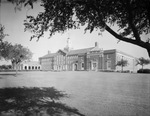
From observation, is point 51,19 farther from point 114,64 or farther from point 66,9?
point 114,64

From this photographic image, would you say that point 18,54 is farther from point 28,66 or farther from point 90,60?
point 28,66

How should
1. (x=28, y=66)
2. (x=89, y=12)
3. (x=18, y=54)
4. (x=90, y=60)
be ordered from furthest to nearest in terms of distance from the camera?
(x=28, y=66) → (x=90, y=60) → (x=18, y=54) → (x=89, y=12)

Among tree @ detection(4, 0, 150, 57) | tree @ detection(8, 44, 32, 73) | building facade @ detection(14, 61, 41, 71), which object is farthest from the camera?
building facade @ detection(14, 61, 41, 71)

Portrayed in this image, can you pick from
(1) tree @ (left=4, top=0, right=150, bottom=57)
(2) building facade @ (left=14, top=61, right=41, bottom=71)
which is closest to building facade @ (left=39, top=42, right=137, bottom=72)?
(2) building facade @ (left=14, top=61, right=41, bottom=71)

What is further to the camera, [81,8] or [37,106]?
[37,106]

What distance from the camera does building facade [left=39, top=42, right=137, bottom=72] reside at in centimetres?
5783

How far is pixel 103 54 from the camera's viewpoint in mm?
60875

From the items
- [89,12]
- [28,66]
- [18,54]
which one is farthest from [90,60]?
[89,12]

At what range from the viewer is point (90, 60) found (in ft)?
214

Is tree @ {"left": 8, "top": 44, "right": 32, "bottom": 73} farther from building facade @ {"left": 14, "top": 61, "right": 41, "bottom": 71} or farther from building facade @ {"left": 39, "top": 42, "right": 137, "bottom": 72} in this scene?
building facade @ {"left": 14, "top": 61, "right": 41, "bottom": 71}

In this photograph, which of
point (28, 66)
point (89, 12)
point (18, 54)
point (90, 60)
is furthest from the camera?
point (28, 66)

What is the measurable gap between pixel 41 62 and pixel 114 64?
67.2m

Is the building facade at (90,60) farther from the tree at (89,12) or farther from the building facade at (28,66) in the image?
the tree at (89,12)

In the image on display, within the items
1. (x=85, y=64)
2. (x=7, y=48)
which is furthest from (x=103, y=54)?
(x=7, y=48)
